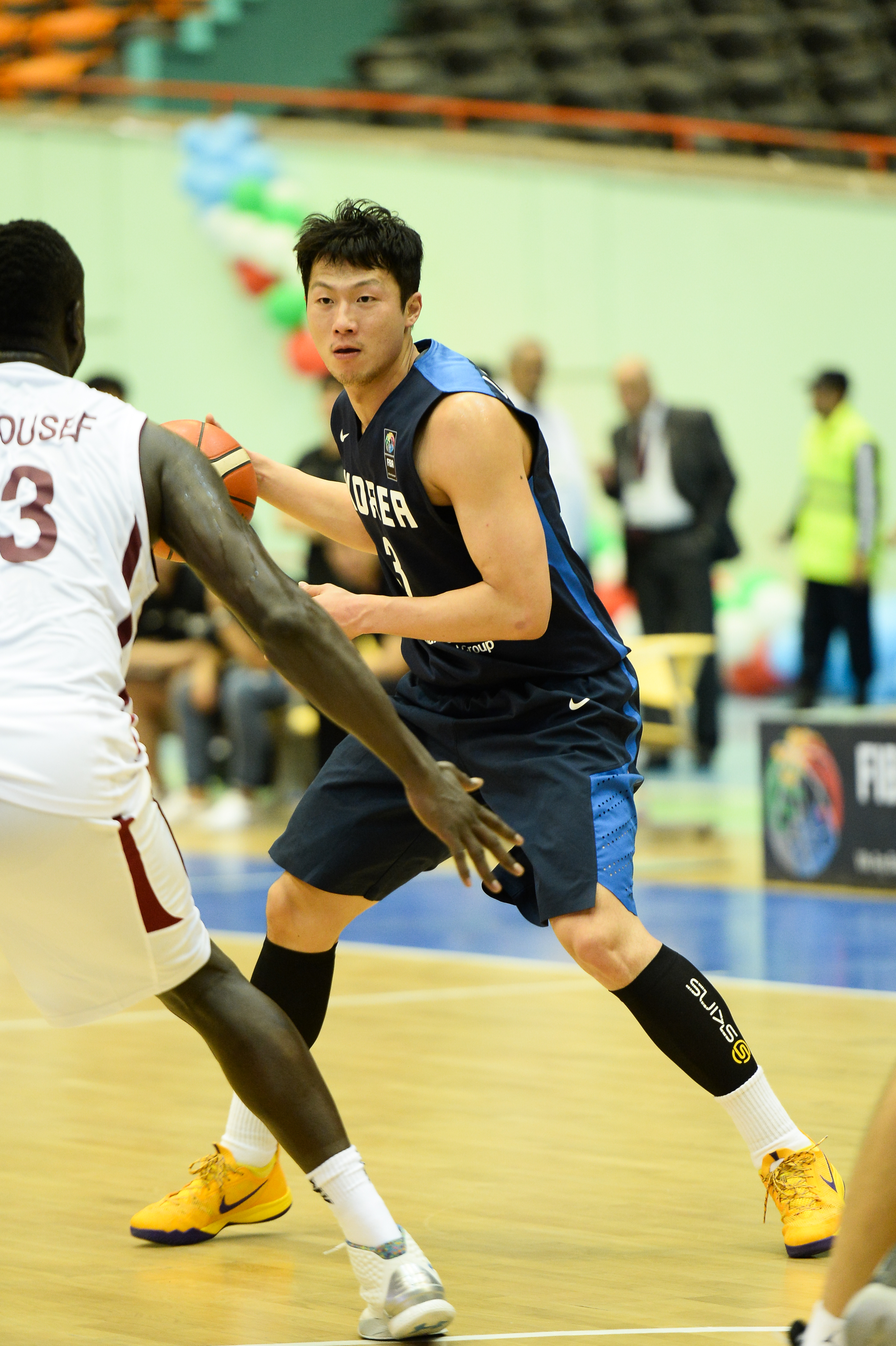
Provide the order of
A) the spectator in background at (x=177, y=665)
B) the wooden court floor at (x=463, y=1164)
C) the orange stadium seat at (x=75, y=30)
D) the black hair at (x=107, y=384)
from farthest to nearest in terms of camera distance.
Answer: the orange stadium seat at (x=75, y=30), the spectator in background at (x=177, y=665), the black hair at (x=107, y=384), the wooden court floor at (x=463, y=1164)

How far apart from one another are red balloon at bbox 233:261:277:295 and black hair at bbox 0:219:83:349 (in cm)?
1154

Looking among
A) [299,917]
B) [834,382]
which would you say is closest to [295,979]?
[299,917]

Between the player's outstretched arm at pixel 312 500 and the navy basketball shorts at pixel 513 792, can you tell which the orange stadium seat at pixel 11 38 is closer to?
the player's outstretched arm at pixel 312 500

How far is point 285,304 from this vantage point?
14.1m

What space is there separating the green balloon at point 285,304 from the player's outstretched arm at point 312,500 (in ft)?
34.7

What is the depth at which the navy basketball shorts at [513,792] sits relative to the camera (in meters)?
3.29

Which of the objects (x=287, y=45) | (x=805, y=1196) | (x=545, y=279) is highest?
(x=287, y=45)

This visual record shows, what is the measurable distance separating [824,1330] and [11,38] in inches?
623

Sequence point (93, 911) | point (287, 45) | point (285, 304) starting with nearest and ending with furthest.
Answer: point (93, 911)
point (285, 304)
point (287, 45)

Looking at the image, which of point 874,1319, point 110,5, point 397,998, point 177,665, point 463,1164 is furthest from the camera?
point 110,5

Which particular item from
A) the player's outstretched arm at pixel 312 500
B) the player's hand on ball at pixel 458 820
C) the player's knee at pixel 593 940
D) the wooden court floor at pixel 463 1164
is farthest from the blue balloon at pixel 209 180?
the player's hand on ball at pixel 458 820

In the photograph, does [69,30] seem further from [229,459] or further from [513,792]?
[513,792]

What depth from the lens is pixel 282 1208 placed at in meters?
3.50

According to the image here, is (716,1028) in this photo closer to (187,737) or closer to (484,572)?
(484,572)
